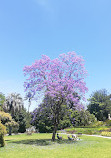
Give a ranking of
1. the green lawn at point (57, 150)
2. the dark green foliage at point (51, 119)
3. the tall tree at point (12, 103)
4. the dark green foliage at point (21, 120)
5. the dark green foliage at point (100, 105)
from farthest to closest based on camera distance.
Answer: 1. the dark green foliage at point (100, 105)
2. the dark green foliage at point (21, 120)
3. the tall tree at point (12, 103)
4. the dark green foliage at point (51, 119)
5. the green lawn at point (57, 150)

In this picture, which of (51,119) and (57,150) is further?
(51,119)

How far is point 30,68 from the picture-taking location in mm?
20172

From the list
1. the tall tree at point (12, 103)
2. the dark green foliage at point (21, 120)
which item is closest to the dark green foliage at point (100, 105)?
the dark green foliage at point (21, 120)

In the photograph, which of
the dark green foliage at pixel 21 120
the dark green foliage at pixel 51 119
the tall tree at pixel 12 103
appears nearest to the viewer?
the dark green foliage at pixel 51 119

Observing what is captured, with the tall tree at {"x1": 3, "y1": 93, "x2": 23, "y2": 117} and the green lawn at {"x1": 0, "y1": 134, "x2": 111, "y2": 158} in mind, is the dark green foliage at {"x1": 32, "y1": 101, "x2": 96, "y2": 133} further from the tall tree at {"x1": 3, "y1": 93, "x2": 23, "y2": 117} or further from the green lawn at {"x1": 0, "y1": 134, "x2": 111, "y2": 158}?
the green lawn at {"x1": 0, "y1": 134, "x2": 111, "y2": 158}

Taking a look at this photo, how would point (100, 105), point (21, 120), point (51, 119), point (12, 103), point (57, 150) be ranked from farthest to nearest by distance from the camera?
point (100, 105) < point (21, 120) < point (12, 103) < point (51, 119) < point (57, 150)

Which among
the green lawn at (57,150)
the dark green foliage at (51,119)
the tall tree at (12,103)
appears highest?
the tall tree at (12,103)

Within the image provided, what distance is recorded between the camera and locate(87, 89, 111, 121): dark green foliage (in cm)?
6719

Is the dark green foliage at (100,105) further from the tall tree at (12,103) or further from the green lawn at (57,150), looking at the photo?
the green lawn at (57,150)

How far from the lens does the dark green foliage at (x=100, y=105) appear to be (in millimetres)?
67188

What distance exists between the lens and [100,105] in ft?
222

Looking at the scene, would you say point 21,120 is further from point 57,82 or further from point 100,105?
point 100,105

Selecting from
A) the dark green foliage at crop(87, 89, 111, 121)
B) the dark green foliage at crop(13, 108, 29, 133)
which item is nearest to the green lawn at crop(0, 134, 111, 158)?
the dark green foliage at crop(13, 108, 29, 133)

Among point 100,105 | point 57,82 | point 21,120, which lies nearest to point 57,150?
point 57,82
